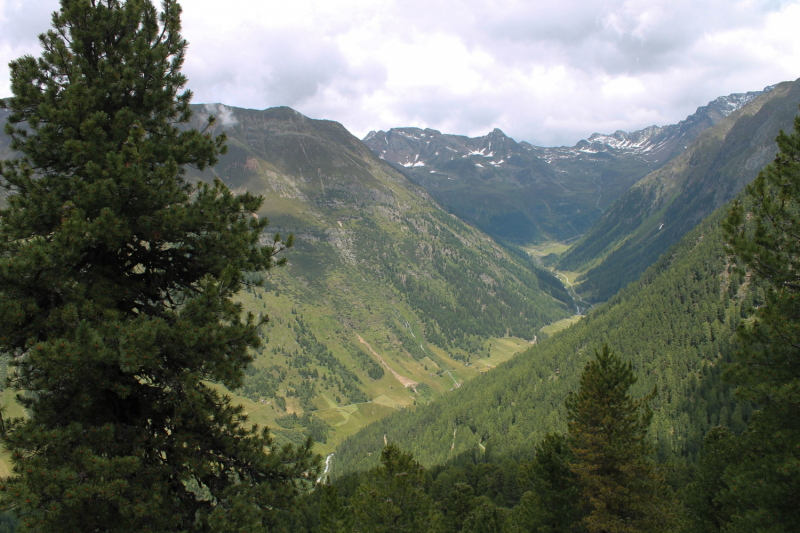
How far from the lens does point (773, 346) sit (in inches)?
594

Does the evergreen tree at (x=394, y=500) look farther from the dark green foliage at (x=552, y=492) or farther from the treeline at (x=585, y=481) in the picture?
the dark green foliage at (x=552, y=492)

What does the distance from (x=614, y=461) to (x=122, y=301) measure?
24.0 meters

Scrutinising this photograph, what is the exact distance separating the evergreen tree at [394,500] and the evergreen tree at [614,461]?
10473mm

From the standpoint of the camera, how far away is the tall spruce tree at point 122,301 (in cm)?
923

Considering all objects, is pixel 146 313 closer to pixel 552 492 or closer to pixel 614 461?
pixel 614 461

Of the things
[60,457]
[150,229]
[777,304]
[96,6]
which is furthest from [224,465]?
[777,304]

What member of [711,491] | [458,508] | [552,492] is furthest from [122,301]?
[458,508]

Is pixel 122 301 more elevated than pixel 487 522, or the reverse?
pixel 122 301

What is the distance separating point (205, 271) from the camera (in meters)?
13.0

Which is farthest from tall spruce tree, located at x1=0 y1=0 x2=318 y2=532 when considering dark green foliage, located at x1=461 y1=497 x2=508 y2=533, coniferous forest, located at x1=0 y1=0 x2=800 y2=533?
dark green foliage, located at x1=461 y1=497 x2=508 y2=533

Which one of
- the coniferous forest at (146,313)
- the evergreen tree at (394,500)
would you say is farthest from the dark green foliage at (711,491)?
the evergreen tree at (394,500)

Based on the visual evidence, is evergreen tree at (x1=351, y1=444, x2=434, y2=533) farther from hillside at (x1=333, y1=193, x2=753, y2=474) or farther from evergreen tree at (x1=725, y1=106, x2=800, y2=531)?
hillside at (x1=333, y1=193, x2=753, y2=474)

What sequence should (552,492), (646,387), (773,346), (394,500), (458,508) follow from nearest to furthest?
(773,346) → (552,492) → (394,500) → (458,508) → (646,387)

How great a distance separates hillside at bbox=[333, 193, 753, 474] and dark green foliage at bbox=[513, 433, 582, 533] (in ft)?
383
